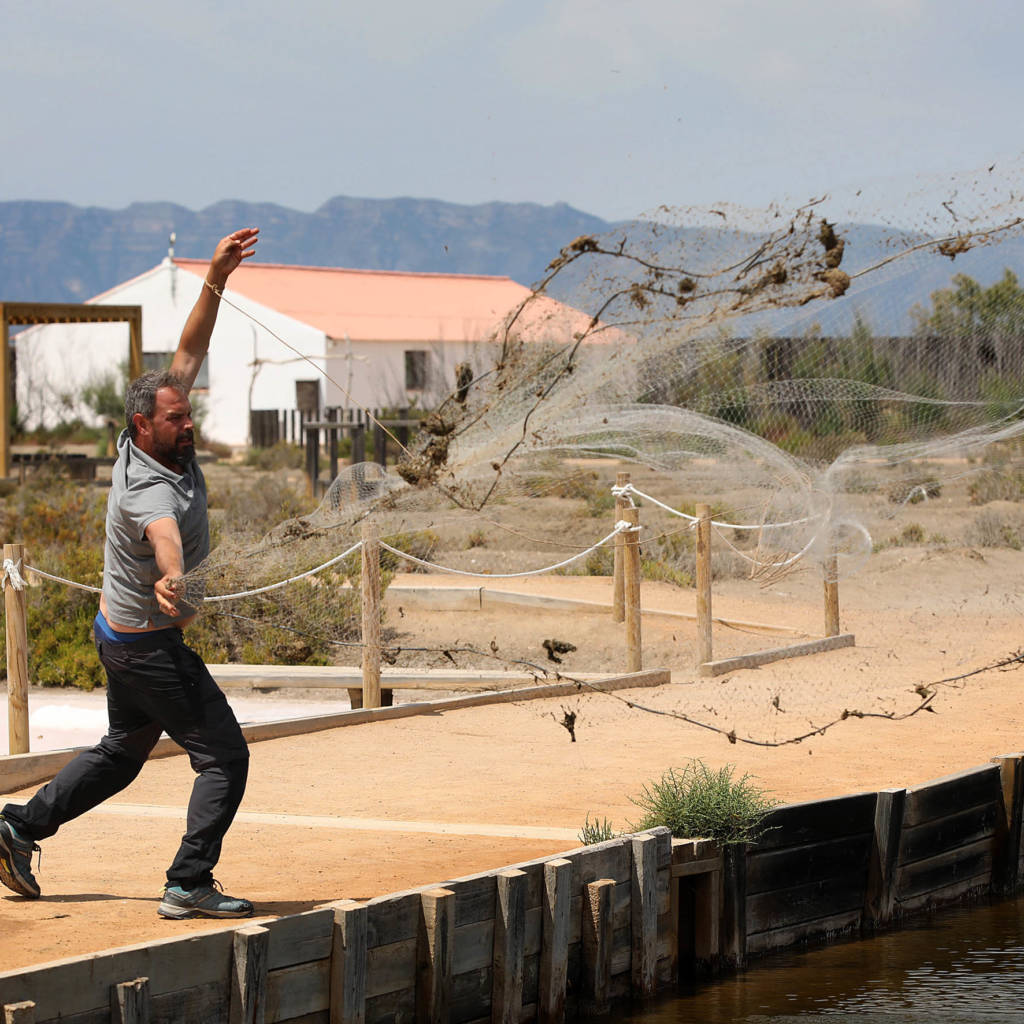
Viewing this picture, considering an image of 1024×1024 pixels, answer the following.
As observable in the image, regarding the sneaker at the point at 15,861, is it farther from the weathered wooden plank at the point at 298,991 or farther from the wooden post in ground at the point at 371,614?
the wooden post in ground at the point at 371,614

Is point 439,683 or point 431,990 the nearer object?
point 431,990

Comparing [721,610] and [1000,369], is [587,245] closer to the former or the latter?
[1000,369]

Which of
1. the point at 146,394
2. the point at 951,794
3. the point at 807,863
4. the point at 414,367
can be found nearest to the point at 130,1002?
the point at 146,394

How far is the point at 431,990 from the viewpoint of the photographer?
592 cm

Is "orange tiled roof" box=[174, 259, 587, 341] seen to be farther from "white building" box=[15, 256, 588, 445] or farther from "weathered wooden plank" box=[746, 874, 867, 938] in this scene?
"weathered wooden plank" box=[746, 874, 867, 938]

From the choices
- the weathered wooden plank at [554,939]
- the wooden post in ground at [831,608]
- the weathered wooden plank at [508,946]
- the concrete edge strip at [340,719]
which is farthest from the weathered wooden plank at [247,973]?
the wooden post in ground at [831,608]

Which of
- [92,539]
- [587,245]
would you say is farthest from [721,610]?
[587,245]

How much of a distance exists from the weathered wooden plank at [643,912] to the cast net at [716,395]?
2.13 m

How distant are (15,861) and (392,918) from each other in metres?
1.48

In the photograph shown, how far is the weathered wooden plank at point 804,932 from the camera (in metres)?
7.47

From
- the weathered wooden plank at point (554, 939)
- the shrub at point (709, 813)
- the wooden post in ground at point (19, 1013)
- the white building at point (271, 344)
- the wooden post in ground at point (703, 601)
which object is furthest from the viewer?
the white building at point (271, 344)

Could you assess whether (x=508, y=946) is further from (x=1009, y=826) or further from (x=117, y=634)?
(x=1009, y=826)

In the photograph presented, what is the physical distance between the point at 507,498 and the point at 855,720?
289cm

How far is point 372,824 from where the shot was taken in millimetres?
7973
